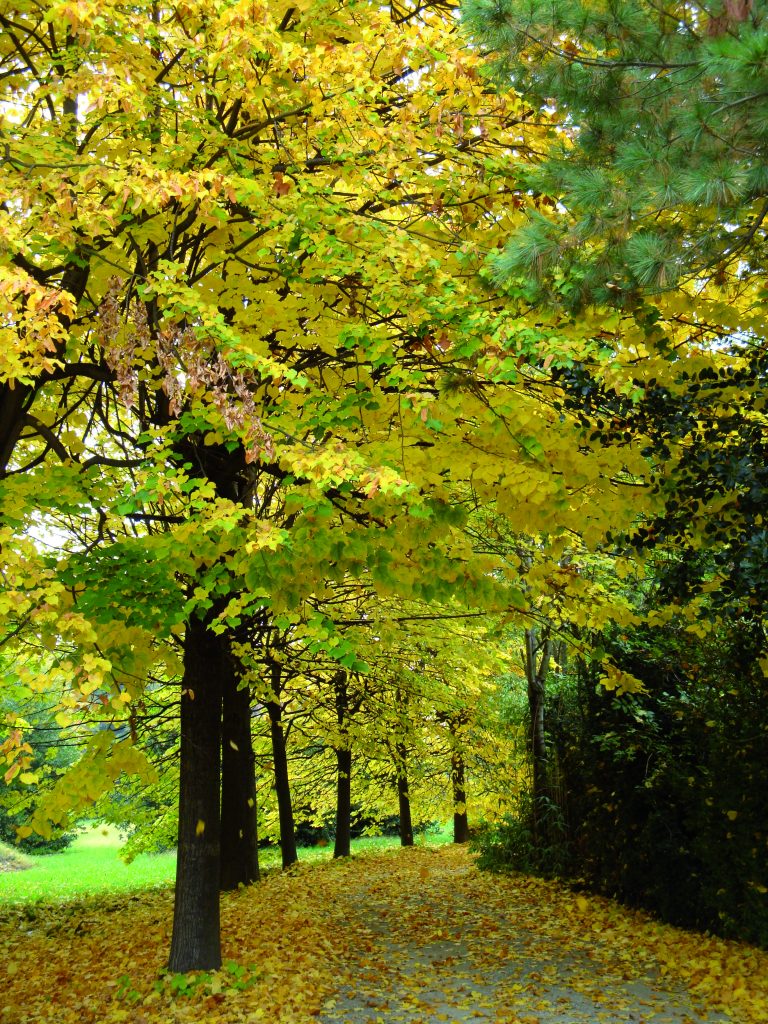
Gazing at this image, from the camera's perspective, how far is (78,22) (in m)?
4.15

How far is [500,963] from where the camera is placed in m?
7.45

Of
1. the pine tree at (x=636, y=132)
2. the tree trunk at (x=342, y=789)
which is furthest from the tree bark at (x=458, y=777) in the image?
the pine tree at (x=636, y=132)

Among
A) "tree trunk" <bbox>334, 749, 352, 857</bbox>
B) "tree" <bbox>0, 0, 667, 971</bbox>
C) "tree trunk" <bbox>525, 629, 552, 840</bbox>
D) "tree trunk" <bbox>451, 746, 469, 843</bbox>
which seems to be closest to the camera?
"tree" <bbox>0, 0, 667, 971</bbox>

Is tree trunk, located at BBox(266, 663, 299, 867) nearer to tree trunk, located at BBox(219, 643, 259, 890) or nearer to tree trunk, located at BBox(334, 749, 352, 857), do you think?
tree trunk, located at BBox(219, 643, 259, 890)

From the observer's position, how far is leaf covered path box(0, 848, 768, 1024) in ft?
19.9

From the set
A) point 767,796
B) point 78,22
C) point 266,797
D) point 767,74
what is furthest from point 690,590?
point 266,797

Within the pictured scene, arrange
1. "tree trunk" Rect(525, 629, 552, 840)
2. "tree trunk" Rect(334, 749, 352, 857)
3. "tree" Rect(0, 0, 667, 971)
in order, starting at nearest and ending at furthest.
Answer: "tree" Rect(0, 0, 667, 971) < "tree trunk" Rect(525, 629, 552, 840) < "tree trunk" Rect(334, 749, 352, 857)

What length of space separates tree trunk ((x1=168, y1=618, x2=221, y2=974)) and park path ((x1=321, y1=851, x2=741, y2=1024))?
1.30 m

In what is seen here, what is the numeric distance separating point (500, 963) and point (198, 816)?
A: 10.2ft

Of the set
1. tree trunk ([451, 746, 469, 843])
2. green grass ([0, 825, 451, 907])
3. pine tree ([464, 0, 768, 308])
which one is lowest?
green grass ([0, 825, 451, 907])

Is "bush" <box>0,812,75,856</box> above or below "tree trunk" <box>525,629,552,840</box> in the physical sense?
below

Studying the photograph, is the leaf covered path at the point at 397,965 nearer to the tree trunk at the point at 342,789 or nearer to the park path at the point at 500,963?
the park path at the point at 500,963

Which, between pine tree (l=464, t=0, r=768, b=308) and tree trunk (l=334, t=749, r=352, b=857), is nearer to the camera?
pine tree (l=464, t=0, r=768, b=308)

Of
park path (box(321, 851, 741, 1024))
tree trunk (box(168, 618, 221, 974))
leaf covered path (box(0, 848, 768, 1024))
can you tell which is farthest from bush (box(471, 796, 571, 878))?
tree trunk (box(168, 618, 221, 974))
